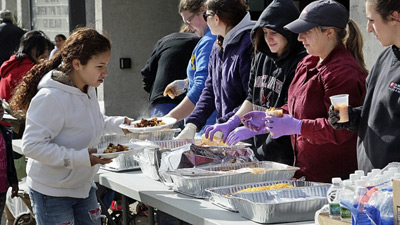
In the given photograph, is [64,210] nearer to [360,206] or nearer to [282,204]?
[282,204]

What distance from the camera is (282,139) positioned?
11.8 ft

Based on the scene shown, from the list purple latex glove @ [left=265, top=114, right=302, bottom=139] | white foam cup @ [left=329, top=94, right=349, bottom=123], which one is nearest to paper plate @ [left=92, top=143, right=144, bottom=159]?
purple latex glove @ [left=265, top=114, right=302, bottom=139]

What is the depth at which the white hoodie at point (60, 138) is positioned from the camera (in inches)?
130

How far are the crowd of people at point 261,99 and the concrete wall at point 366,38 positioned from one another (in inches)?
55.7

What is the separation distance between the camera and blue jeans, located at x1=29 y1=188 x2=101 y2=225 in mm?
3385

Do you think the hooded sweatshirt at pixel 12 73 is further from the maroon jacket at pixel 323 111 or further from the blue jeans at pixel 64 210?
the maroon jacket at pixel 323 111

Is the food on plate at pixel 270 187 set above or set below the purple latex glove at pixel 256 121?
below

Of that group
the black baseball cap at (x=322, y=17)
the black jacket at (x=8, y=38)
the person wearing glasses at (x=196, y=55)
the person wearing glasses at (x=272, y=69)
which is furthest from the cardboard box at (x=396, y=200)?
the black jacket at (x=8, y=38)

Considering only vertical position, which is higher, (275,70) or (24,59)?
(275,70)

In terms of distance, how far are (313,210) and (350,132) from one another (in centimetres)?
52

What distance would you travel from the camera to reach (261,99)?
371 centimetres

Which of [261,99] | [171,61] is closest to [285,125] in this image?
[261,99]

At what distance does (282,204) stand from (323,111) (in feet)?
2.25

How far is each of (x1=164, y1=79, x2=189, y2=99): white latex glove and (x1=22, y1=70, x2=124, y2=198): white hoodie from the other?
128 cm
